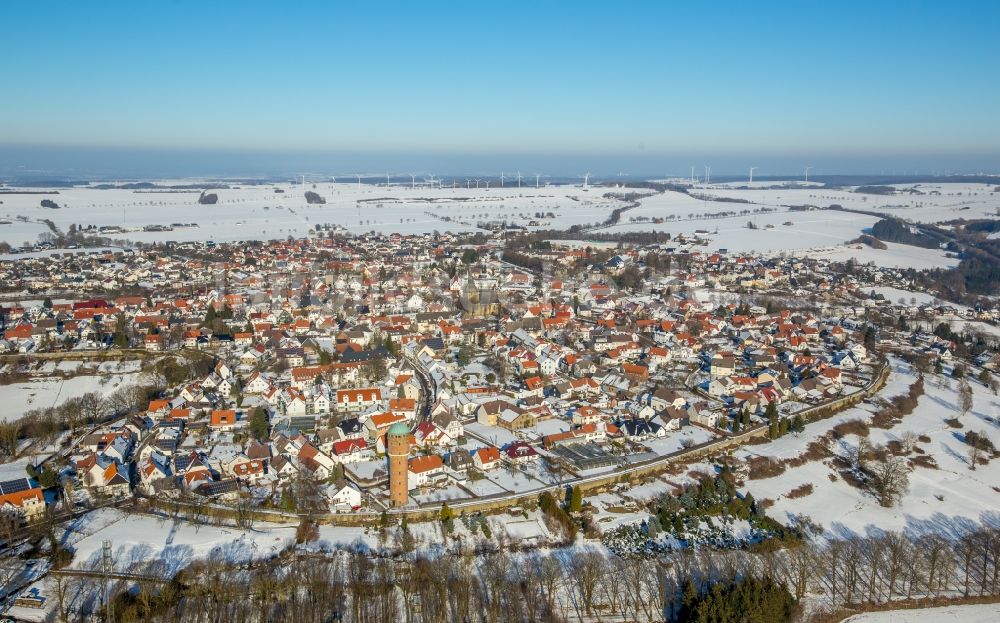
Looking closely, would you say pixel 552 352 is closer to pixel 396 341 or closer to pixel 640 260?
pixel 396 341

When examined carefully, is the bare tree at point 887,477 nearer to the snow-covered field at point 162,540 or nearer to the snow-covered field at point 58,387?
the snow-covered field at point 162,540

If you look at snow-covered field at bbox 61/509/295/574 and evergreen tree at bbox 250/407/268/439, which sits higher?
evergreen tree at bbox 250/407/268/439

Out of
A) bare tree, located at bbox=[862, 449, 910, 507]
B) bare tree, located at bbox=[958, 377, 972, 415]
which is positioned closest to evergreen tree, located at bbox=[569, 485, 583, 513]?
bare tree, located at bbox=[862, 449, 910, 507]

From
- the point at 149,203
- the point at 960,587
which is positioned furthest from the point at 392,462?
the point at 149,203

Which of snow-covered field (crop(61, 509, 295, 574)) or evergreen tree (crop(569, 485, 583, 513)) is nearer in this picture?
snow-covered field (crop(61, 509, 295, 574))

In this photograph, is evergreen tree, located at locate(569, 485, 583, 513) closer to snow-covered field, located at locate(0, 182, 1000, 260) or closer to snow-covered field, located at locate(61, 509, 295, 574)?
snow-covered field, located at locate(61, 509, 295, 574)

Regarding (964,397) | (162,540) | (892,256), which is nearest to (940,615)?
(964,397)

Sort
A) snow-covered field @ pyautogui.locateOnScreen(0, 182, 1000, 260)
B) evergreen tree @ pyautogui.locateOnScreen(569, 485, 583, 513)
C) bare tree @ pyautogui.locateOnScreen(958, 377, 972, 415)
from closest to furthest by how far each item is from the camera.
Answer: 1. evergreen tree @ pyautogui.locateOnScreen(569, 485, 583, 513)
2. bare tree @ pyautogui.locateOnScreen(958, 377, 972, 415)
3. snow-covered field @ pyautogui.locateOnScreen(0, 182, 1000, 260)

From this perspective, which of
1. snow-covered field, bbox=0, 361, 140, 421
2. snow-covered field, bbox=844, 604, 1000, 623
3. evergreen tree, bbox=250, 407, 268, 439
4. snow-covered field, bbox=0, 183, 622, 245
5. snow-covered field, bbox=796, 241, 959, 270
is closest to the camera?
snow-covered field, bbox=844, 604, 1000, 623
